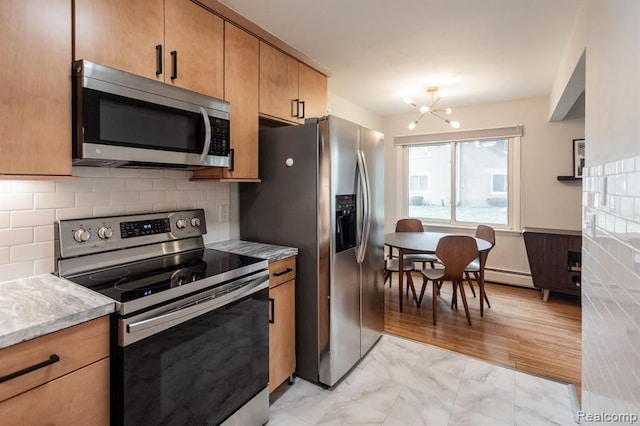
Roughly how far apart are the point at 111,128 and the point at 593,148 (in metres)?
2.16

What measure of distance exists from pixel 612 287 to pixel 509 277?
3.62 meters

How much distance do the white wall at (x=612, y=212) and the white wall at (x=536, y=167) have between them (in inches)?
113

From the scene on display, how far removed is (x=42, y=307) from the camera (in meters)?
1.14

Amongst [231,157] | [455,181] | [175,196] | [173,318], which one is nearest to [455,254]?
[455,181]

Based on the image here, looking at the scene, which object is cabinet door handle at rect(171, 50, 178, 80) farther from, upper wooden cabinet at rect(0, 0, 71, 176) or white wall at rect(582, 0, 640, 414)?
white wall at rect(582, 0, 640, 414)

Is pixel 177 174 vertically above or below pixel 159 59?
below

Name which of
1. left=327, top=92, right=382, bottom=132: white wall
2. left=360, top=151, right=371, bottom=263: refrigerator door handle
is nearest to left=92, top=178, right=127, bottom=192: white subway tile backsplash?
left=360, top=151, right=371, bottom=263: refrigerator door handle

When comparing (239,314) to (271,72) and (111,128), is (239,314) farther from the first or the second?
(271,72)

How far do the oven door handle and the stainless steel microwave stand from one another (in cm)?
69

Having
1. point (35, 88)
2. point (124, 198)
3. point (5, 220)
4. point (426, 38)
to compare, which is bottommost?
point (5, 220)

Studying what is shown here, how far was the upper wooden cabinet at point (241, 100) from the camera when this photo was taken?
2014mm

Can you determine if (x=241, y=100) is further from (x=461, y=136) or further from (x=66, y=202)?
(x=461, y=136)

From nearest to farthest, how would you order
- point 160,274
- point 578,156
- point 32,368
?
point 32,368 → point 160,274 → point 578,156

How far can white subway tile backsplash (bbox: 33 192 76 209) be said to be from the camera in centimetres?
150
